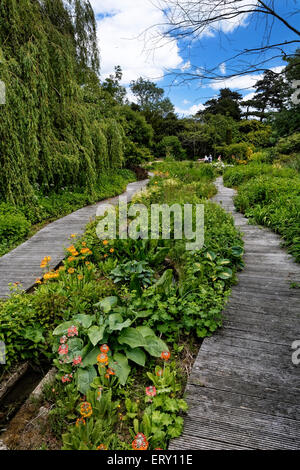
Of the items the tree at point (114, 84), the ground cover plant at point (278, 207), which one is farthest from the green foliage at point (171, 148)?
the ground cover plant at point (278, 207)

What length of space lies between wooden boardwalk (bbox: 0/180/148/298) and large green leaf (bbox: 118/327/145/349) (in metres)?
1.87

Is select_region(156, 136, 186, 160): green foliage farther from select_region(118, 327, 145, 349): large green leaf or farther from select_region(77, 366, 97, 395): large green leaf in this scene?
select_region(77, 366, 97, 395): large green leaf

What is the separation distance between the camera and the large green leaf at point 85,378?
184 cm

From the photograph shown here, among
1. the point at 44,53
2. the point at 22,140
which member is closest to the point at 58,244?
the point at 22,140

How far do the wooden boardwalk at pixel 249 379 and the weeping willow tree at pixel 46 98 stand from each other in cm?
511

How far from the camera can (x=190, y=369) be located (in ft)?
6.77

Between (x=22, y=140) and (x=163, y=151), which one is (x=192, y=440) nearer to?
(x=22, y=140)

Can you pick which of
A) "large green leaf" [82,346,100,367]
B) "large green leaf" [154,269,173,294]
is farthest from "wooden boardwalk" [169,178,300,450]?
"large green leaf" [82,346,100,367]

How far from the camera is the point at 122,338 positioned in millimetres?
2109

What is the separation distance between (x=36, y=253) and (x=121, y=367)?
3.15m

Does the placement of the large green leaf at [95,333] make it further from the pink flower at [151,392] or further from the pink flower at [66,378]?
the pink flower at [151,392]

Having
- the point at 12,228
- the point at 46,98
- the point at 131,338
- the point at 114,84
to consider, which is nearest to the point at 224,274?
the point at 131,338

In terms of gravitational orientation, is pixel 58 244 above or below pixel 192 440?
above

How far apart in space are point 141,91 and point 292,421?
41545mm
